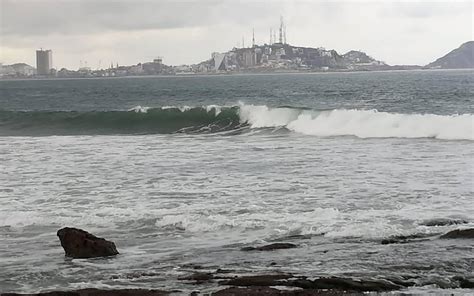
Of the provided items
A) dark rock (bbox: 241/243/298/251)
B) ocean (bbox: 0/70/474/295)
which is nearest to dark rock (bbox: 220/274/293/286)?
ocean (bbox: 0/70/474/295)

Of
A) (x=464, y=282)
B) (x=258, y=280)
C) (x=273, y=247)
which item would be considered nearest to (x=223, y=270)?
(x=258, y=280)

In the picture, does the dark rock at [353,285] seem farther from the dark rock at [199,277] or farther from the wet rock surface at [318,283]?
the dark rock at [199,277]

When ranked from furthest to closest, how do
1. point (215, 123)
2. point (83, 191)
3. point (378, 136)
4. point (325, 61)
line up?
1. point (325, 61)
2. point (215, 123)
3. point (378, 136)
4. point (83, 191)

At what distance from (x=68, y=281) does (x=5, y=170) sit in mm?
10630

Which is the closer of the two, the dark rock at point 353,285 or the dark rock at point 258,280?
the dark rock at point 353,285

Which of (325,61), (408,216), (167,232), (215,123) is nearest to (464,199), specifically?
(408,216)

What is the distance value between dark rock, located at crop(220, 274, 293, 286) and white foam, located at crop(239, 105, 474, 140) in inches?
663

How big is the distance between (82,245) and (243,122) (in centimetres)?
2515

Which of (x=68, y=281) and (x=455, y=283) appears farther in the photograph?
(x=68, y=281)

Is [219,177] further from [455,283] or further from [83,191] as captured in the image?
[455,283]

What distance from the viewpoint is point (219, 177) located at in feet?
49.4

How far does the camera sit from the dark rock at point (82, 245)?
8397 mm

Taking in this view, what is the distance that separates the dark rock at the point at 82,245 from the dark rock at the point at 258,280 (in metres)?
2.06

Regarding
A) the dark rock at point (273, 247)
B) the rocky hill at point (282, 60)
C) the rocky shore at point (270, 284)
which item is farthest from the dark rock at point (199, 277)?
the rocky hill at point (282, 60)
